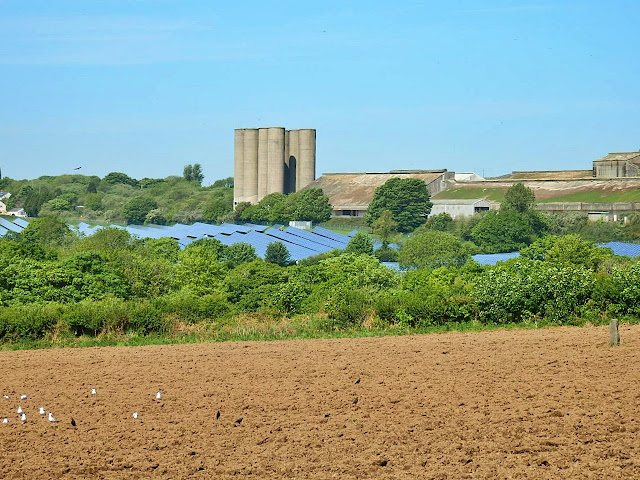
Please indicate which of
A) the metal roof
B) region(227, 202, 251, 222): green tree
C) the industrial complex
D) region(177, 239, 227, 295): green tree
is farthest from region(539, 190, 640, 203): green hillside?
region(177, 239, 227, 295): green tree

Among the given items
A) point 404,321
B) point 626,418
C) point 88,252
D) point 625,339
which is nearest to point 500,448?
point 626,418

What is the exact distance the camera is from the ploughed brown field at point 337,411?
46.7 ft

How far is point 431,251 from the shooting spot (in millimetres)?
77125

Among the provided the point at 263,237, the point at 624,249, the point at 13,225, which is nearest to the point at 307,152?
the point at 13,225

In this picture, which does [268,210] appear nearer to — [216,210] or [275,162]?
[216,210]

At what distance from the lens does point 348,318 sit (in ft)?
96.4

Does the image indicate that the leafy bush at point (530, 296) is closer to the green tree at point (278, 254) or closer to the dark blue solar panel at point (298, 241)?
the green tree at point (278, 254)

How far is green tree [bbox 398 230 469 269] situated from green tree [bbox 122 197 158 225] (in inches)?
3139

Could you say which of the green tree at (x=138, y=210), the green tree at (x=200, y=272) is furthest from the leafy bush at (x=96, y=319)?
the green tree at (x=138, y=210)

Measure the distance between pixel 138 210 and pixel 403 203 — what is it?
5093 cm

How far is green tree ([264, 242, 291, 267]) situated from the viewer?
271 ft

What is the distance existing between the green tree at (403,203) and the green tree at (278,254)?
1473 inches

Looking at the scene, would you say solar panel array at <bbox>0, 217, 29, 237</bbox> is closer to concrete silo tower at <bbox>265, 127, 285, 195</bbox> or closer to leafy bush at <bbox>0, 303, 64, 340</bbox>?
concrete silo tower at <bbox>265, 127, 285, 195</bbox>

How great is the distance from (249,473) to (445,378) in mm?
6413
